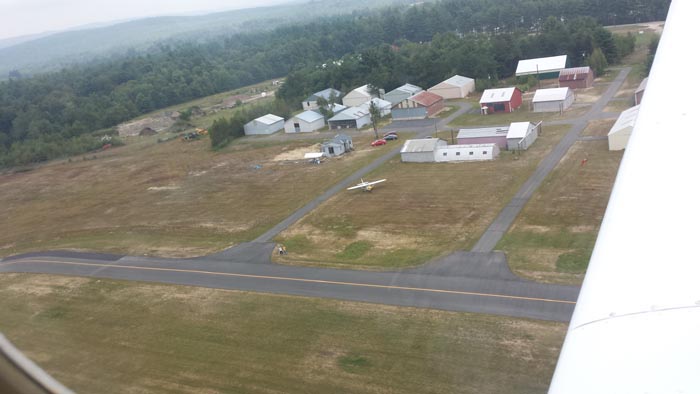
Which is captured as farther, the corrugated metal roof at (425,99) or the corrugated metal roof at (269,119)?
the corrugated metal roof at (269,119)

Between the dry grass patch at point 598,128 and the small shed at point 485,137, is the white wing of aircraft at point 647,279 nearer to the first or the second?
the small shed at point 485,137

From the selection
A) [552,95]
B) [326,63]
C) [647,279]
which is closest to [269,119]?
[552,95]

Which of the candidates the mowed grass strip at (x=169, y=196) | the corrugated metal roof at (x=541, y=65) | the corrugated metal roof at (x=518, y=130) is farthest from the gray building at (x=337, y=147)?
the corrugated metal roof at (x=541, y=65)

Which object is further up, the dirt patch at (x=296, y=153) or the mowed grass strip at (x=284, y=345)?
the mowed grass strip at (x=284, y=345)

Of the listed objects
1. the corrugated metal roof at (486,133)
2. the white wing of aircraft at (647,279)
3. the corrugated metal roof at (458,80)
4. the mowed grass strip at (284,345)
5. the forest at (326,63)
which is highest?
the white wing of aircraft at (647,279)

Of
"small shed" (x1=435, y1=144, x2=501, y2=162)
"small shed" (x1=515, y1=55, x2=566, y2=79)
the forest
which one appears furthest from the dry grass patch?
the forest

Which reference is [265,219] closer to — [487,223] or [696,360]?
[487,223]

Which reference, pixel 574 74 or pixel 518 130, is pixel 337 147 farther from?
pixel 574 74
